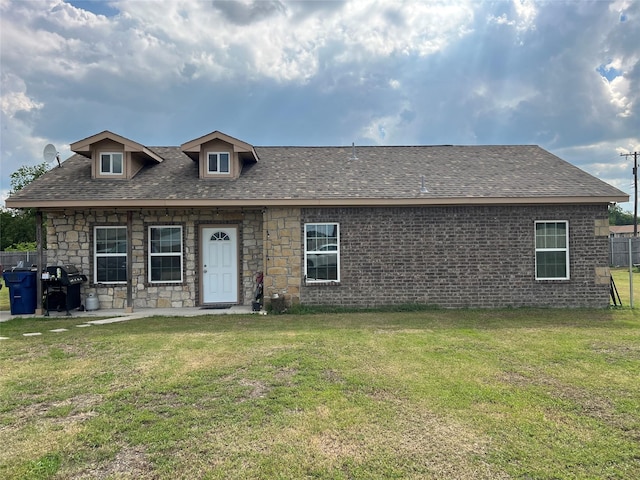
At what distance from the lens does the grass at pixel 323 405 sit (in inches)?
116

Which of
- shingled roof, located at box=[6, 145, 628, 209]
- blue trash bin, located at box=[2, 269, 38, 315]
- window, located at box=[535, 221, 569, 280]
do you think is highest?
shingled roof, located at box=[6, 145, 628, 209]

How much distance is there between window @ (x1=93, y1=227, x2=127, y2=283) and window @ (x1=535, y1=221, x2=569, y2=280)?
11.0 meters

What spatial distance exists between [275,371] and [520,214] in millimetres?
8064

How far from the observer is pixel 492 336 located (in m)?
6.96

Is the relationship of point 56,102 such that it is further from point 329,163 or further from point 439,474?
point 439,474

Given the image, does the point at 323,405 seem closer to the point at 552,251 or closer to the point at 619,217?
the point at 552,251

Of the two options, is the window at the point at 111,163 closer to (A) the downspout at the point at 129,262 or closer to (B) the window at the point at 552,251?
(A) the downspout at the point at 129,262

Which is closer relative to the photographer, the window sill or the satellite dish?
the window sill

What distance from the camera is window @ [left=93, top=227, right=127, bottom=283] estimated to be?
1040cm

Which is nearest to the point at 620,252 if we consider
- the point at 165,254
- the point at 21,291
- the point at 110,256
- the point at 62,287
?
the point at 165,254

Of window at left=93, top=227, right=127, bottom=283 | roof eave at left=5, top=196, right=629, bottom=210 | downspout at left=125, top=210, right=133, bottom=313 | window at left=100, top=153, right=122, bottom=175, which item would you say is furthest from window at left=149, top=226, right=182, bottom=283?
window at left=100, top=153, right=122, bottom=175

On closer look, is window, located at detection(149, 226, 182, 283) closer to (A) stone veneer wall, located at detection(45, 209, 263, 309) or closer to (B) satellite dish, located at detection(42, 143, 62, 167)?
(A) stone veneer wall, located at detection(45, 209, 263, 309)

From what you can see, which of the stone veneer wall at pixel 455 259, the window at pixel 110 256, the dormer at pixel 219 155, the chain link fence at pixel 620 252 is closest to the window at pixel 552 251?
the stone veneer wall at pixel 455 259

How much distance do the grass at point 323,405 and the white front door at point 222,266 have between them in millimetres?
3404
